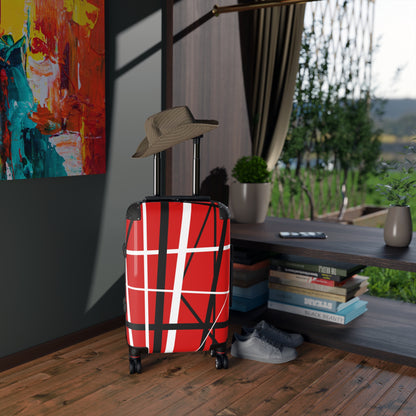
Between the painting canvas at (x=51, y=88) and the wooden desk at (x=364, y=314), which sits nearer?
the painting canvas at (x=51, y=88)

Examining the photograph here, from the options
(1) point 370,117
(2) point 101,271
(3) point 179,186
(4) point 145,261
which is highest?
(1) point 370,117

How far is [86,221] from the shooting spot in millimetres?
2342

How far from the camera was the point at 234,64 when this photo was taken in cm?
304

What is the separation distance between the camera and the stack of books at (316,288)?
239 centimetres

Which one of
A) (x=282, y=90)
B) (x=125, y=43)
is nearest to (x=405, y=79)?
(x=282, y=90)

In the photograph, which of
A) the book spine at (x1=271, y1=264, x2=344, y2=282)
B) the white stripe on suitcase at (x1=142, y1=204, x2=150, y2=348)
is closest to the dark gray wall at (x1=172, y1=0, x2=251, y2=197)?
the book spine at (x1=271, y1=264, x2=344, y2=282)

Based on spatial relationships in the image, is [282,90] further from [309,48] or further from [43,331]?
[43,331]

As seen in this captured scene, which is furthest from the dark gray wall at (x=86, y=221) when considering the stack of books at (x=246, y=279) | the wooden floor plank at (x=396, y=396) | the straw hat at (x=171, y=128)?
the wooden floor plank at (x=396, y=396)

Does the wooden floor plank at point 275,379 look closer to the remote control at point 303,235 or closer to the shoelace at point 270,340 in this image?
the shoelace at point 270,340

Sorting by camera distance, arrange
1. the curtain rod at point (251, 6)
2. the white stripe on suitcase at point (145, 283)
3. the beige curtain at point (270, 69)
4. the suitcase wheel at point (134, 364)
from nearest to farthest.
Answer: the white stripe on suitcase at point (145, 283) → the suitcase wheel at point (134, 364) → the curtain rod at point (251, 6) → the beige curtain at point (270, 69)

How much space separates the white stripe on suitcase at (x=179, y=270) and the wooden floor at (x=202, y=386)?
0.18 m

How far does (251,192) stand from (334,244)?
0.60 meters

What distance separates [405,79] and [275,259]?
107 inches

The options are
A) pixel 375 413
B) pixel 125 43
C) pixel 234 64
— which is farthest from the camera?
pixel 234 64
